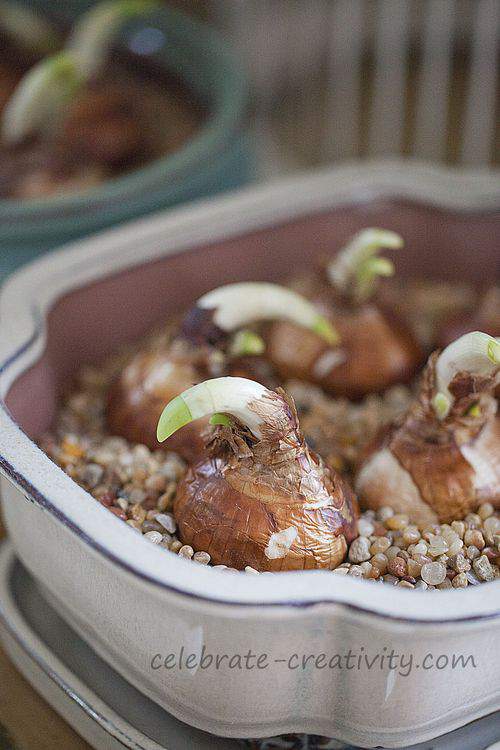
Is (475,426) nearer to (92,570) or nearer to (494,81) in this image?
(92,570)

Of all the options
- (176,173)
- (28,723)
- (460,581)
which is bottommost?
(28,723)

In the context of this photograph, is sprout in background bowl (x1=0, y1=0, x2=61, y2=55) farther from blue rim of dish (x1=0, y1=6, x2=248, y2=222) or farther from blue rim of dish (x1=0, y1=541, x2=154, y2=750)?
blue rim of dish (x1=0, y1=541, x2=154, y2=750)

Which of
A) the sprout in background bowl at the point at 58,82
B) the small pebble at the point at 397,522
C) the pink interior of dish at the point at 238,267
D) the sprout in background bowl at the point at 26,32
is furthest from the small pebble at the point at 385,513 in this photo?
the sprout in background bowl at the point at 26,32

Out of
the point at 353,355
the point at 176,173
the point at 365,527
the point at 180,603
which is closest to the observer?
the point at 180,603

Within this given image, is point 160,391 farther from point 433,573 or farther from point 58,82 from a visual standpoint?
point 58,82

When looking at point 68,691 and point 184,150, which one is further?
point 184,150

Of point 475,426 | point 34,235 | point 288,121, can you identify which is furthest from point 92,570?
point 288,121

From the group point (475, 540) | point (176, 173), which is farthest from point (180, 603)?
point (176, 173)

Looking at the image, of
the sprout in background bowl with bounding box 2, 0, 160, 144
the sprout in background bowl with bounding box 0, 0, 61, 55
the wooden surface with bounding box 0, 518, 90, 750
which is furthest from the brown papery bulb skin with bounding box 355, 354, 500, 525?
the sprout in background bowl with bounding box 0, 0, 61, 55
